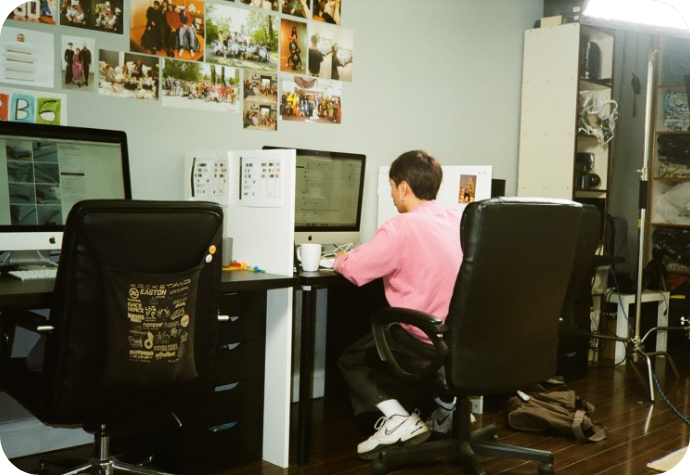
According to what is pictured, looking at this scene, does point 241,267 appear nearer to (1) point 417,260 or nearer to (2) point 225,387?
(2) point 225,387

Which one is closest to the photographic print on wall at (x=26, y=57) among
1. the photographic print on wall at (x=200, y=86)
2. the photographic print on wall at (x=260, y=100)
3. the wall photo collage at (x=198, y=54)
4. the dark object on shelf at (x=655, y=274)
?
the wall photo collage at (x=198, y=54)

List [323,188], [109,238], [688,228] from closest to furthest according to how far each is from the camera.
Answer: [109,238] < [323,188] < [688,228]

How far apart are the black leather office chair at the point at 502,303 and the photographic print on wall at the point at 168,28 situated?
A: 1460 mm

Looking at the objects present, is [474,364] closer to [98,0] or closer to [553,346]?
[553,346]

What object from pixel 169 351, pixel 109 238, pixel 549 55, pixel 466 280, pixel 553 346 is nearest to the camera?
pixel 109 238

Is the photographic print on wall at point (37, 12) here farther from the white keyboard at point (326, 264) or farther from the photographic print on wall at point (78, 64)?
the white keyboard at point (326, 264)

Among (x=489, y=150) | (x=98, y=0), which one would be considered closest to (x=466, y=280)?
(x=98, y=0)

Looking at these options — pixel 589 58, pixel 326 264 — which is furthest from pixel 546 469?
→ pixel 589 58

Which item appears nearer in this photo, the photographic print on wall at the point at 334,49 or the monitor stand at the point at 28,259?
the monitor stand at the point at 28,259

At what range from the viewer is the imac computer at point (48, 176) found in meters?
2.30

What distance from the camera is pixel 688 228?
5066mm

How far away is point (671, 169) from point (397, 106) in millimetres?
2404

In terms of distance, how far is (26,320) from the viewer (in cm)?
186

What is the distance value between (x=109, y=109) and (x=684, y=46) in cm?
419
